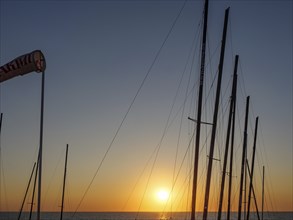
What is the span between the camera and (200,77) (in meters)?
22.6

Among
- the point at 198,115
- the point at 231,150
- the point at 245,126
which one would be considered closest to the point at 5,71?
the point at 198,115

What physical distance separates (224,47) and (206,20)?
1.60m

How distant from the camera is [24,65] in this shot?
782 inches

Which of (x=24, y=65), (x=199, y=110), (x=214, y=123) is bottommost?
(x=214, y=123)

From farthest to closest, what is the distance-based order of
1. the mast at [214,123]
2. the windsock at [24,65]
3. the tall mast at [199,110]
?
the mast at [214,123] → the tall mast at [199,110] → the windsock at [24,65]

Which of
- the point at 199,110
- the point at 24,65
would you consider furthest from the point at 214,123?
the point at 24,65

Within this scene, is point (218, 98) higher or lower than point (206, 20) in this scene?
lower

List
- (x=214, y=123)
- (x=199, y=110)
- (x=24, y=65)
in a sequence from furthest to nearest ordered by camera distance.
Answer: (x=214, y=123) → (x=199, y=110) → (x=24, y=65)

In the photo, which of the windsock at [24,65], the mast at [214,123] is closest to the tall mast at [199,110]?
the mast at [214,123]

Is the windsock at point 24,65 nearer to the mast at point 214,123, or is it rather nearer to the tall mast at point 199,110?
the tall mast at point 199,110

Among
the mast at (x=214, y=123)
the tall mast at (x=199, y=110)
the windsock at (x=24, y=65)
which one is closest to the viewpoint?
the windsock at (x=24, y=65)

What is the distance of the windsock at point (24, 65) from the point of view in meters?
19.6

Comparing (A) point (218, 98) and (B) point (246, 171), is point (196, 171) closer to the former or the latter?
(A) point (218, 98)

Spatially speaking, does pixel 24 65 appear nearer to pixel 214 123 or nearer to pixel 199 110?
pixel 199 110
